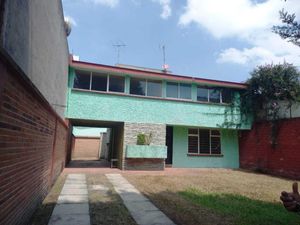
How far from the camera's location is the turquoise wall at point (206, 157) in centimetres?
1606

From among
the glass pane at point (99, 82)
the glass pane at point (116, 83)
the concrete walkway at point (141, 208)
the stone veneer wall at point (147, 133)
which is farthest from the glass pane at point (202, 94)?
the concrete walkway at point (141, 208)

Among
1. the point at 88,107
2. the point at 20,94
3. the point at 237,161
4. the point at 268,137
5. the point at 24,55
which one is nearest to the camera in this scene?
the point at 20,94

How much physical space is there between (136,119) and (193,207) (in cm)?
830

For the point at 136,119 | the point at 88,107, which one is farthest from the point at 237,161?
the point at 88,107

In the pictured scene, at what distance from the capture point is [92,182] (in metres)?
9.42

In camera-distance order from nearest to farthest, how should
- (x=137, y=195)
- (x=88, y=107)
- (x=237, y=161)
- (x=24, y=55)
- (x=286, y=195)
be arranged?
(x=286, y=195)
(x=24, y=55)
(x=137, y=195)
(x=88, y=107)
(x=237, y=161)

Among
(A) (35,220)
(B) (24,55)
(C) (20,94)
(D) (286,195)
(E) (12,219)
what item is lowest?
(A) (35,220)

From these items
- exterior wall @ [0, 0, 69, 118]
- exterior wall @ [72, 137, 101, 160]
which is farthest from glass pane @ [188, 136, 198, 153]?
exterior wall @ [72, 137, 101, 160]

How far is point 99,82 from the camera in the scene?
14016mm

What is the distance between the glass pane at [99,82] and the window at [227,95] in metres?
7.42

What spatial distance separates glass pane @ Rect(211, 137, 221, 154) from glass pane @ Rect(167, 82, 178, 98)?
3986mm

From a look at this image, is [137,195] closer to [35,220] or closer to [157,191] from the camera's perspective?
[157,191]

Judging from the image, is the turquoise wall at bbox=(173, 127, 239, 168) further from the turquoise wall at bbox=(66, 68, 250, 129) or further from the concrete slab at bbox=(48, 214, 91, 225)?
the concrete slab at bbox=(48, 214, 91, 225)

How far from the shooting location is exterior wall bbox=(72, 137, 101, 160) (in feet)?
86.3
